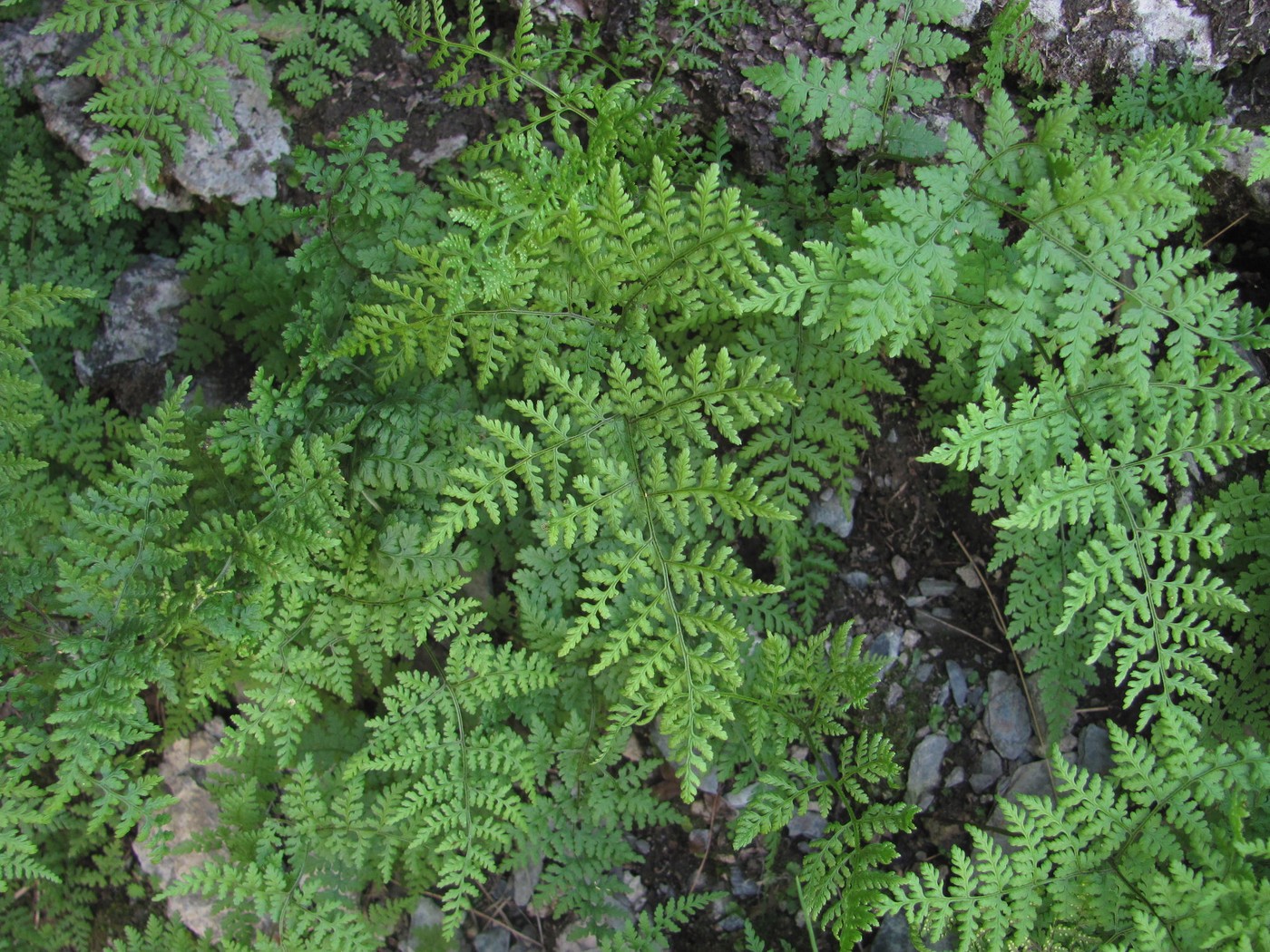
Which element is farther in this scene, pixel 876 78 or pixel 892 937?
pixel 892 937

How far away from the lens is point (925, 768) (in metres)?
4.18

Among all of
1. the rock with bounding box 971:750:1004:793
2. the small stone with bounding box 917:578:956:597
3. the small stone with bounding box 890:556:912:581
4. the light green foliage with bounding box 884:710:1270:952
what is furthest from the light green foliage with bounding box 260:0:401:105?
the rock with bounding box 971:750:1004:793

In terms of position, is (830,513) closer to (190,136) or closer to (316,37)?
(316,37)

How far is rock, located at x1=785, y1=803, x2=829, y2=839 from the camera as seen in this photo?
13.8 ft

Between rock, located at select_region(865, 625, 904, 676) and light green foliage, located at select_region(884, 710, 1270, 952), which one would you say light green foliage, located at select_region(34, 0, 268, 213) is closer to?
rock, located at select_region(865, 625, 904, 676)

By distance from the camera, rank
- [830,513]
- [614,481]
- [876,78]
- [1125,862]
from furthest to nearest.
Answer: [830,513], [876,78], [1125,862], [614,481]

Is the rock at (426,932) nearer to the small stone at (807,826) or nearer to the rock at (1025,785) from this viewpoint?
the small stone at (807,826)

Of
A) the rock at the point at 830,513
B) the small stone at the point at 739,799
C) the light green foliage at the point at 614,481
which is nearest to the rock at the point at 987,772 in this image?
the light green foliage at the point at 614,481

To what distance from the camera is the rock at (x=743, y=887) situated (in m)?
4.23

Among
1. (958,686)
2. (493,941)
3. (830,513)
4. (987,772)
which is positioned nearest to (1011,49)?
(830,513)

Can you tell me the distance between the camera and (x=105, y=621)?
3293mm

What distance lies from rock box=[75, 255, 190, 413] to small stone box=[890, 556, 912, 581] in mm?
3782

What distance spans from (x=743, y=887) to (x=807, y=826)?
1.44 feet

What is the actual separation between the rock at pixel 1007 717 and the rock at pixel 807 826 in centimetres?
92
